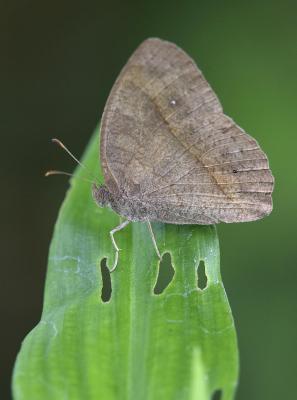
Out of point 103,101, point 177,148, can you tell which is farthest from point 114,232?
point 103,101

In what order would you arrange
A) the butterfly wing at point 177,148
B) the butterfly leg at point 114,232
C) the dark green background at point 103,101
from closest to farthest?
the butterfly leg at point 114,232
the butterfly wing at point 177,148
the dark green background at point 103,101

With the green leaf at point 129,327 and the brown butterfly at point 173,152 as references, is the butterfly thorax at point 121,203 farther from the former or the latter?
the green leaf at point 129,327

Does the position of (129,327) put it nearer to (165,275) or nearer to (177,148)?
(165,275)

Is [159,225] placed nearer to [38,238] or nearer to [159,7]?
[38,238]

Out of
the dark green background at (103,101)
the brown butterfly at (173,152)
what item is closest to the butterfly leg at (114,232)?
the brown butterfly at (173,152)

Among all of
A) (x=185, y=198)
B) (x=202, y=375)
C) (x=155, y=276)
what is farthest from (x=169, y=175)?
(x=202, y=375)

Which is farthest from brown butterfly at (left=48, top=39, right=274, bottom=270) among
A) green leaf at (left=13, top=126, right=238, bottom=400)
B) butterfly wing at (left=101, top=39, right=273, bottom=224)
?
green leaf at (left=13, top=126, right=238, bottom=400)
